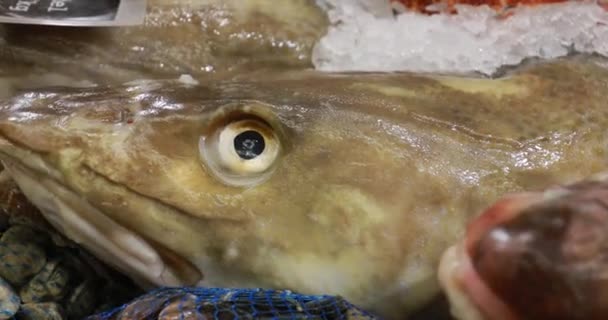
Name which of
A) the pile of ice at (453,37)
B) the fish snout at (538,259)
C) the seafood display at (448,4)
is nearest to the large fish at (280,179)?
→ the fish snout at (538,259)

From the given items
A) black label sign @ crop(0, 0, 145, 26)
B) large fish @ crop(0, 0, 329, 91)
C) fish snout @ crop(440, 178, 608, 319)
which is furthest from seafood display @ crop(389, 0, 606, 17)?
fish snout @ crop(440, 178, 608, 319)

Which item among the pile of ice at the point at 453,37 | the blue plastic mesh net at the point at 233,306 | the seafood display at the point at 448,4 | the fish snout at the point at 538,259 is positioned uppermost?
the seafood display at the point at 448,4

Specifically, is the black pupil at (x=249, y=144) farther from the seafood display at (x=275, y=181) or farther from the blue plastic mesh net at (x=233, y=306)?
the blue plastic mesh net at (x=233, y=306)

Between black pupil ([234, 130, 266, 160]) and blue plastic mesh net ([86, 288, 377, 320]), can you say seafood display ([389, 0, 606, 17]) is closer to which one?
black pupil ([234, 130, 266, 160])

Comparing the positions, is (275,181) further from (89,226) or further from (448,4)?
(448,4)

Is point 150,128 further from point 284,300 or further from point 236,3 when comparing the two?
point 236,3

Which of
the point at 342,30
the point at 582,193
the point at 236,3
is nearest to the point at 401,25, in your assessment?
the point at 342,30

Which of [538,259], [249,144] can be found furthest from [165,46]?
[538,259]
